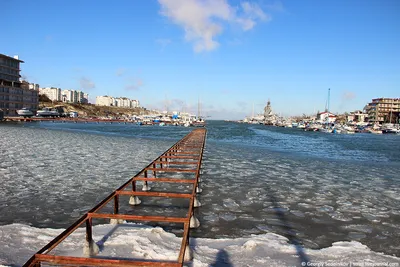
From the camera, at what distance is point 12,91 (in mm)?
91562

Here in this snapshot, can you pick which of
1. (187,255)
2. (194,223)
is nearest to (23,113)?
(194,223)

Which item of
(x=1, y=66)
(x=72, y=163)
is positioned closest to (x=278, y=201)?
(x=72, y=163)

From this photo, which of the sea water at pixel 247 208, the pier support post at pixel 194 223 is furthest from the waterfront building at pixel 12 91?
the pier support post at pixel 194 223

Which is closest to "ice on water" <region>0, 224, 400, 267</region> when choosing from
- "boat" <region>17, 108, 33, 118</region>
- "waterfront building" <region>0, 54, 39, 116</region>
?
"boat" <region>17, 108, 33, 118</region>

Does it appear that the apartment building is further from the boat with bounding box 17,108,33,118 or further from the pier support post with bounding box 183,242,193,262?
the pier support post with bounding box 183,242,193,262

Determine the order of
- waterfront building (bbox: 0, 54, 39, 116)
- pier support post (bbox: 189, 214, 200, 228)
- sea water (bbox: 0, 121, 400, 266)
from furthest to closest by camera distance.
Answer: waterfront building (bbox: 0, 54, 39, 116) < pier support post (bbox: 189, 214, 200, 228) < sea water (bbox: 0, 121, 400, 266)

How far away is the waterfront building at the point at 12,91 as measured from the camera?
294ft

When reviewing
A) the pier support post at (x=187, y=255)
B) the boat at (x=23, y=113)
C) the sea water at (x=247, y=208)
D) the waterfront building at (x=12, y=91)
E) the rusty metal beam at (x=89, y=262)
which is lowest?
the sea water at (x=247, y=208)

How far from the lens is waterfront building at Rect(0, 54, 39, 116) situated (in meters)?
89.5

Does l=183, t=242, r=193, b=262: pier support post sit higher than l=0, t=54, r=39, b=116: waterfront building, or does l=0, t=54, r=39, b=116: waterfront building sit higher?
l=0, t=54, r=39, b=116: waterfront building

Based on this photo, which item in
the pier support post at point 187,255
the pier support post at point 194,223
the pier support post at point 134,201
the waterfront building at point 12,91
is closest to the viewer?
the pier support post at point 187,255

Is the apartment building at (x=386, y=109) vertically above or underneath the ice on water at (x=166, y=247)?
above

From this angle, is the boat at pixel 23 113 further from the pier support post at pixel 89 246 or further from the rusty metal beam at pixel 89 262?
the rusty metal beam at pixel 89 262

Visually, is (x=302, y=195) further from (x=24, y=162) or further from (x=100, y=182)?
(x=24, y=162)
